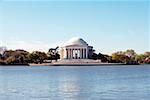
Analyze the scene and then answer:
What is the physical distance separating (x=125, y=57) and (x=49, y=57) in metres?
17.0

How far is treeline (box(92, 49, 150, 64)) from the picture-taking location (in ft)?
325

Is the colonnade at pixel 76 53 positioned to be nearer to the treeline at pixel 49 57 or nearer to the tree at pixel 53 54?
the treeline at pixel 49 57

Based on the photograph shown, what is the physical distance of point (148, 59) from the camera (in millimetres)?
105875

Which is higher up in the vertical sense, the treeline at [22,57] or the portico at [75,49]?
the portico at [75,49]

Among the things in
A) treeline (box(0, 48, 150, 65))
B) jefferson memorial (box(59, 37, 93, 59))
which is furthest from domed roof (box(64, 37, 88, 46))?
treeline (box(0, 48, 150, 65))

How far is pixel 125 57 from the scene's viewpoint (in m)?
102

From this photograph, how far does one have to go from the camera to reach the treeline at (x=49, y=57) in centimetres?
9281

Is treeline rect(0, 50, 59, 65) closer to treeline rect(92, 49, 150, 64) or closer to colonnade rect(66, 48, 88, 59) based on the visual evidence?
colonnade rect(66, 48, 88, 59)

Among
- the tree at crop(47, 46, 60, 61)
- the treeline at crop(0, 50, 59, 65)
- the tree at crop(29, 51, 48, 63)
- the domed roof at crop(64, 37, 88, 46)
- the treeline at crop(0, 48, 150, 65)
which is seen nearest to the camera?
the treeline at crop(0, 50, 59, 65)

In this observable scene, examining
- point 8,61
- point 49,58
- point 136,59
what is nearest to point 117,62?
point 136,59

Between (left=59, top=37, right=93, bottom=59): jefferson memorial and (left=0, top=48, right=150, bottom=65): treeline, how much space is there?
2314 mm

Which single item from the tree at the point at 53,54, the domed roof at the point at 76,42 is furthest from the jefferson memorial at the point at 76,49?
the tree at the point at 53,54

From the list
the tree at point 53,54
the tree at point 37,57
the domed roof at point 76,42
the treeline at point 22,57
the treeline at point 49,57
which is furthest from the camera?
the tree at point 53,54

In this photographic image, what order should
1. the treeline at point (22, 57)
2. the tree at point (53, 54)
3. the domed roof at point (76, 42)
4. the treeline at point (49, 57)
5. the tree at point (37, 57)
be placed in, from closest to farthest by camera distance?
the treeline at point (22, 57)
the treeline at point (49, 57)
the tree at point (37, 57)
the domed roof at point (76, 42)
the tree at point (53, 54)
